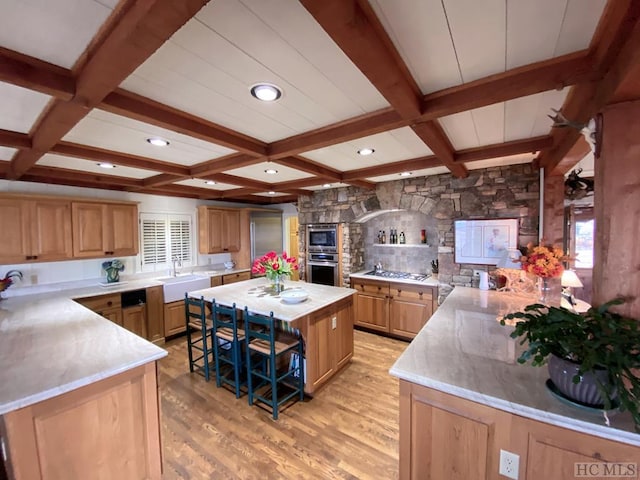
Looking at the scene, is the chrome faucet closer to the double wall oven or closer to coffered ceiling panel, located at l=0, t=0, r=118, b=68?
the double wall oven

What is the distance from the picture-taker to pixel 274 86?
1344mm

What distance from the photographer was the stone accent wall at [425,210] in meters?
3.14

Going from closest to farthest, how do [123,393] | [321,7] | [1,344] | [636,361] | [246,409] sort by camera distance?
[321,7] < [636,361] < [123,393] < [1,344] < [246,409]

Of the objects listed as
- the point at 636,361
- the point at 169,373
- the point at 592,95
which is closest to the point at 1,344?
the point at 169,373

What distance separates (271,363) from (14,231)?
10.9 feet

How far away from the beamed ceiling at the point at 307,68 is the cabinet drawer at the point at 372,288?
8.19 ft

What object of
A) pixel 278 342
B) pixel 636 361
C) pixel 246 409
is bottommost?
pixel 246 409

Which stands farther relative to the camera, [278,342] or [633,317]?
[278,342]

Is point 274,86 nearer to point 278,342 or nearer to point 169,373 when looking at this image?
point 278,342

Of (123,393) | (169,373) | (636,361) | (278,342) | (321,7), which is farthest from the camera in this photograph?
(169,373)

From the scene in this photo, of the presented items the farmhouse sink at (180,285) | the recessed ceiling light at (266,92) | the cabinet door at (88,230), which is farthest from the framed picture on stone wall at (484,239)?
the cabinet door at (88,230)

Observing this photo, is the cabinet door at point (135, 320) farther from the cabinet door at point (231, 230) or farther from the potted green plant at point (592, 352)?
the potted green plant at point (592, 352)

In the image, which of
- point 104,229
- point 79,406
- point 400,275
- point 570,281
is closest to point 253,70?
point 79,406

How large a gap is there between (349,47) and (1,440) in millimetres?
2400
